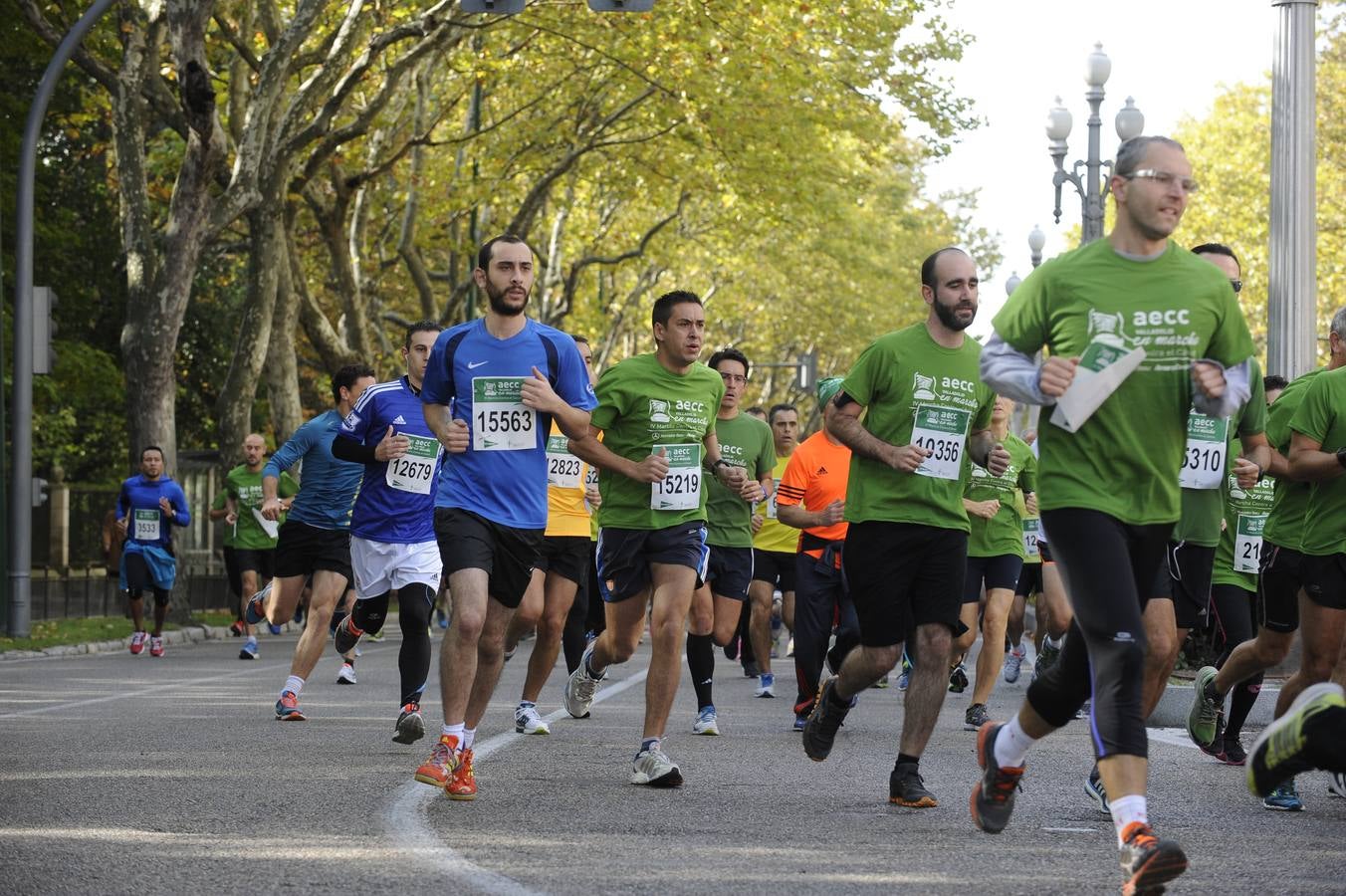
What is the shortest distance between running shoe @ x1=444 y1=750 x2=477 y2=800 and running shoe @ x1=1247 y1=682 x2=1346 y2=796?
10.5 ft

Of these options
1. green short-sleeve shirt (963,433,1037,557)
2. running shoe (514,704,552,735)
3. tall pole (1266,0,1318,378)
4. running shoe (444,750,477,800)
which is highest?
tall pole (1266,0,1318,378)

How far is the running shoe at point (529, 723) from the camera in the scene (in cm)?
1159

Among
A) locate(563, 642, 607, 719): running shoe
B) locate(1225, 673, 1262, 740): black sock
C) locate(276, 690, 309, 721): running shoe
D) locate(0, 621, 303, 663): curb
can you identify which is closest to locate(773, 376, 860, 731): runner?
locate(563, 642, 607, 719): running shoe

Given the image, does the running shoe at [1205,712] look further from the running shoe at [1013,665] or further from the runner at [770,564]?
the running shoe at [1013,665]

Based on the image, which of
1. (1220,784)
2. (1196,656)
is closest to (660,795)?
(1220,784)

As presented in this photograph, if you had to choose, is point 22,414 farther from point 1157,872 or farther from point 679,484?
point 1157,872

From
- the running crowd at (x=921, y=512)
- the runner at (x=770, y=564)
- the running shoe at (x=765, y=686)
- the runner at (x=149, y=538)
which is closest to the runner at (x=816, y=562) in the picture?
the running crowd at (x=921, y=512)

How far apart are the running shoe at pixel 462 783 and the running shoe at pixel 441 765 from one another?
0.9 inches

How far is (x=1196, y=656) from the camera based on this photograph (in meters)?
15.5

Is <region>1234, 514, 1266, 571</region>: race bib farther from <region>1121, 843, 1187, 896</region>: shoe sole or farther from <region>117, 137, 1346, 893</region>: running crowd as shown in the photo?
<region>1121, 843, 1187, 896</region>: shoe sole

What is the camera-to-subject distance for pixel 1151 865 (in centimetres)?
571

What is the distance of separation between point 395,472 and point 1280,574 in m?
4.55

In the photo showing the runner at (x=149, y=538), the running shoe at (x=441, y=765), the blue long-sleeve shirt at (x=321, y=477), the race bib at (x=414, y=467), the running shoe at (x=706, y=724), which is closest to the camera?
the running shoe at (x=441, y=765)

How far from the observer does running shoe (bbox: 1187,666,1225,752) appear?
32.3 ft
